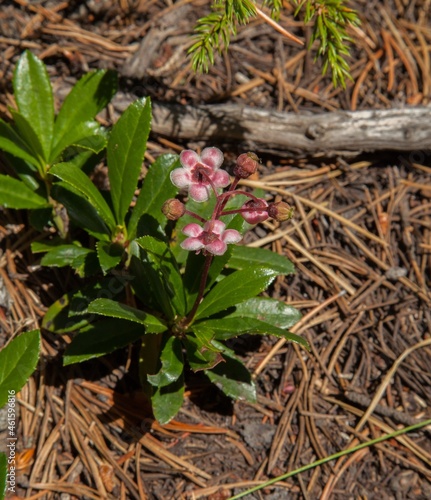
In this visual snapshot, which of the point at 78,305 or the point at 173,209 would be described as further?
the point at 78,305

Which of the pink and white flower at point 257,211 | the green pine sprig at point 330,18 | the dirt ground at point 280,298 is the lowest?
the dirt ground at point 280,298

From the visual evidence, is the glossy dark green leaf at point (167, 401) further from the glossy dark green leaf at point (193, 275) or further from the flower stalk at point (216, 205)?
the flower stalk at point (216, 205)

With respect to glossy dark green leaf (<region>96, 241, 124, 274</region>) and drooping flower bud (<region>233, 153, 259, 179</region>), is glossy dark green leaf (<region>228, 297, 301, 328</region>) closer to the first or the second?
glossy dark green leaf (<region>96, 241, 124, 274</region>)

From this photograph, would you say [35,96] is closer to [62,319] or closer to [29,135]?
[29,135]

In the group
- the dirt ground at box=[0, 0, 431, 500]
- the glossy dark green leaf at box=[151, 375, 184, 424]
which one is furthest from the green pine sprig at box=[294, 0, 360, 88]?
the glossy dark green leaf at box=[151, 375, 184, 424]

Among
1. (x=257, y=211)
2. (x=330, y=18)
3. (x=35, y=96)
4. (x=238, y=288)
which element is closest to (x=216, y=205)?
(x=257, y=211)

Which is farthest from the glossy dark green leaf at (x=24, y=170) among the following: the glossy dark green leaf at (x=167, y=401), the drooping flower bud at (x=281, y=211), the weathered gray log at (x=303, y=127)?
the drooping flower bud at (x=281, y=211)

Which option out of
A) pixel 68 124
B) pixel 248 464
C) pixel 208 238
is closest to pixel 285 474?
pixel 248 464

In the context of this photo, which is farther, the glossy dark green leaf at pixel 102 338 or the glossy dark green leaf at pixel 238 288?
the glossy dark green leaf at pixel 102 338
